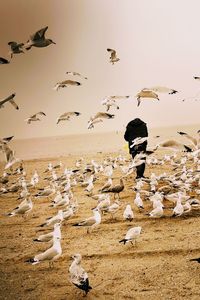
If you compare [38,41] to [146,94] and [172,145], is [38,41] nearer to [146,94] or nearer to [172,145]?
[146,94]

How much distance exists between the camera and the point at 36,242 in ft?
30.9

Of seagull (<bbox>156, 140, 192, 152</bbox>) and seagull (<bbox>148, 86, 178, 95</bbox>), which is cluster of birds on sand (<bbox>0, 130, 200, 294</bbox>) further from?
seagull (<bbox>148, 86, 178, 95</bbox>)

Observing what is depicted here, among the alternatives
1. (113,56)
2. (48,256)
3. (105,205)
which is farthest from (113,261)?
(113,56)

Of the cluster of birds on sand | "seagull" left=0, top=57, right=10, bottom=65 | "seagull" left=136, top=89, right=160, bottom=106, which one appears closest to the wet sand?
the cluster of birds on sand

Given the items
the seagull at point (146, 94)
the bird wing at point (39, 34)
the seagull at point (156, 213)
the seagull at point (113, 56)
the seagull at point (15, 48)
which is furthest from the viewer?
the seagull at point (156, 213)

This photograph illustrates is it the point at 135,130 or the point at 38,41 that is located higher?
the point at 38,41

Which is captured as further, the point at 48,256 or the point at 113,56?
the point at 113,56

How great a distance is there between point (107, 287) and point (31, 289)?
1.30m

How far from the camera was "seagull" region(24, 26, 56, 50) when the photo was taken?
6.08 meters

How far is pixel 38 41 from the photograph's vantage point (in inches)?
248

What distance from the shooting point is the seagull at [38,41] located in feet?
19.9

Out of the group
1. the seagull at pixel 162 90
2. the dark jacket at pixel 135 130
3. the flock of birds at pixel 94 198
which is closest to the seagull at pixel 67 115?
the flock of birds at pixel 94 198

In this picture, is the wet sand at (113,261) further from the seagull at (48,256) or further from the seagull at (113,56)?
the seagull at (113,56)

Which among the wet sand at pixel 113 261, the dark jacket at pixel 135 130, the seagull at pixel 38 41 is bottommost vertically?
the wet sand at pixel 113 261
